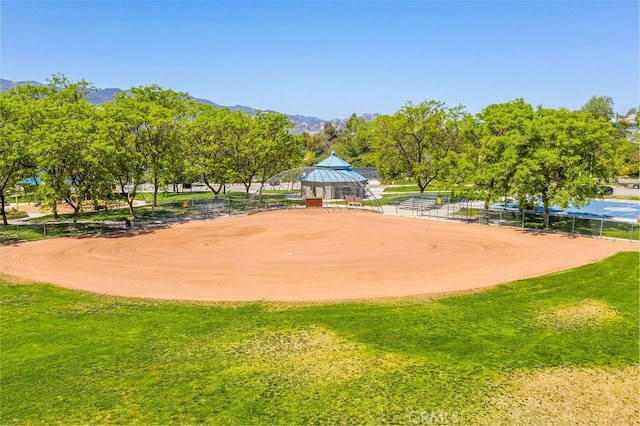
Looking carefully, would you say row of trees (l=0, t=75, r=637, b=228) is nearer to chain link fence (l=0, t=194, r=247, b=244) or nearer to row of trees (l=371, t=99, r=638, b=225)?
row of trees (l=371, t=99, r=638, b=225)

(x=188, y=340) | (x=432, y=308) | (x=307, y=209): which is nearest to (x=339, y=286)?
(x=432, y=308)

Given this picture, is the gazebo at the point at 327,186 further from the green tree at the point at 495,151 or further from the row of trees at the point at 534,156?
the green tree at the point at 495,151

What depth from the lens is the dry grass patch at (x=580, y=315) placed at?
52.7 ft

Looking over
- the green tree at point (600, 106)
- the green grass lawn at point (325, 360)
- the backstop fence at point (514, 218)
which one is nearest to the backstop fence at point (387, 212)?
the backstop fence at point (514, 218)

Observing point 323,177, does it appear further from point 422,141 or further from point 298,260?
point 298,260

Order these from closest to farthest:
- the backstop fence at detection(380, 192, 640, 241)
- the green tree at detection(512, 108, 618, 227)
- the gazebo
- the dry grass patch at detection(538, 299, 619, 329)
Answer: the dry grass patch at detection(538, 299, 619, 329), the green tree at detection(512, 108, 618, 227), the backstop fence at detection(380, 192, 640, 241), the gazebo

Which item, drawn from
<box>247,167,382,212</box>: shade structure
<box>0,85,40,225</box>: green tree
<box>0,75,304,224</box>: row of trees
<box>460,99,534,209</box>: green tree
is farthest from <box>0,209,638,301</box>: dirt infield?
<box>247,167,382,212</box>: shade structure

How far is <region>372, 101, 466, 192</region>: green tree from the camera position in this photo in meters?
49.8

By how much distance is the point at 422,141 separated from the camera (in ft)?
169

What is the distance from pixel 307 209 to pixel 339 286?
28490 millimetres

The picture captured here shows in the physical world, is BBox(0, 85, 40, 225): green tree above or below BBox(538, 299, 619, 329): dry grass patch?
above

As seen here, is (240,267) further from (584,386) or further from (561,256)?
(561,256)

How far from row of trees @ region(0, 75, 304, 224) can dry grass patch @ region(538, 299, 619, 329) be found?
100 feet

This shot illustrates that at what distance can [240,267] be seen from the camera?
2445 centimetres
